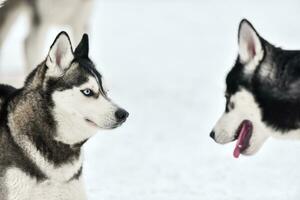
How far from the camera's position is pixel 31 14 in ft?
29.1

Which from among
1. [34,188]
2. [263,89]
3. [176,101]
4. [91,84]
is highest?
[263,89]

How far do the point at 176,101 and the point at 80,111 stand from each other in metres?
4.26

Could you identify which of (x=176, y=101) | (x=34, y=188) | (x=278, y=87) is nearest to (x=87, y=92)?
(x=34, y=188)

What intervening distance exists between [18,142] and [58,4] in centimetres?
459

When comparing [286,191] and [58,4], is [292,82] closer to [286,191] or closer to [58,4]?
[286,191]

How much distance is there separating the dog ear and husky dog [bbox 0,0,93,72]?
168 inches

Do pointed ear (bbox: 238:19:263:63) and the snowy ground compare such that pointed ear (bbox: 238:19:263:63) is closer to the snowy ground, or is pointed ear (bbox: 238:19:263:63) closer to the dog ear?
the dog ear

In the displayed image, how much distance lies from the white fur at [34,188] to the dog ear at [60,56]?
0.55 meters

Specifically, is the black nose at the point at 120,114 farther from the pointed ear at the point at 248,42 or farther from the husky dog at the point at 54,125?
the pointed ear at the point at 248,42

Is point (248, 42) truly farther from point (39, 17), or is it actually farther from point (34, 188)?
point (39, 17)

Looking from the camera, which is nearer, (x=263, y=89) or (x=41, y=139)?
(x=41, y=139)

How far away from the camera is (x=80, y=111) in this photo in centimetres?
427

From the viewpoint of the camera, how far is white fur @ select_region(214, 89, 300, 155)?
15.0 feet

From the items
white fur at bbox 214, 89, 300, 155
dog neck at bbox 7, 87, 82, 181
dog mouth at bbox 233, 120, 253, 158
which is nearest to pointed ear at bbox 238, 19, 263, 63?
white fur at bbox 214, 89, 300, 155
